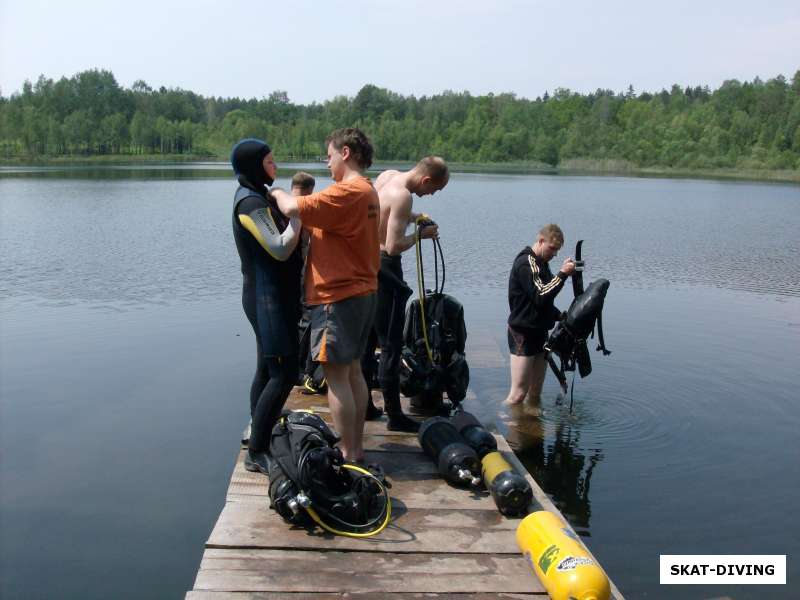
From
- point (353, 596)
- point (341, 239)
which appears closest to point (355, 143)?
point (341, 239)

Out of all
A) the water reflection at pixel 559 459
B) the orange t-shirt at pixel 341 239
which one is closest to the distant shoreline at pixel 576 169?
the water reflection at pixel 559 459

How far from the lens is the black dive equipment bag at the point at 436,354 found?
601 cm

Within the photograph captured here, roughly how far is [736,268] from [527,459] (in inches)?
538

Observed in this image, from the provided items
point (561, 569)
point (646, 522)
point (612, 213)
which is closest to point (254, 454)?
point (561, 569)

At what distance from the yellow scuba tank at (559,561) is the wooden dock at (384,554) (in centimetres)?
9

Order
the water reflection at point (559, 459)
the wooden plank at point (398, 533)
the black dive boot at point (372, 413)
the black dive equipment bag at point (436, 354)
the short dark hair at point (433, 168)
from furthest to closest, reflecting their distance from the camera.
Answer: the water reflection at point (559, 459), the black dive equipment bag at point (436, 354), the black dive boot at point (372, 413), the short dark hair at point (433, 168), the wooden plank at point (398, 533)

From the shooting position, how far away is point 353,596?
3.44 m

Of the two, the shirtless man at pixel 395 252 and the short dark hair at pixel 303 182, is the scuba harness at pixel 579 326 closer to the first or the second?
the shirtless man at pixel 395 252

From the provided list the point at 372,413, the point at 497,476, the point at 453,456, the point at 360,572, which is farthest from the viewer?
the point at 372,413

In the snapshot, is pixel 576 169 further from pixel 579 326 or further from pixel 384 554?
pixel 384 554

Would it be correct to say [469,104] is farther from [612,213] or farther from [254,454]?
[254,454]

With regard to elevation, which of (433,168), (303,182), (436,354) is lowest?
(436,354)

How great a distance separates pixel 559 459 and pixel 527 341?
117 cm

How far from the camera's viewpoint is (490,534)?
13.4 ft
